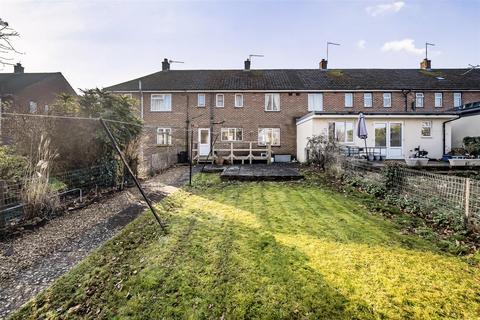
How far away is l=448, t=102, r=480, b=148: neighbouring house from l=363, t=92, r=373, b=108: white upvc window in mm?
5774

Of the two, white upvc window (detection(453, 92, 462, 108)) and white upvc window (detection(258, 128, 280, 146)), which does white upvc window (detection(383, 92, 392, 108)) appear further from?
white upvc window (detection(258, 128, 280, 146))

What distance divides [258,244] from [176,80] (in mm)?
21893

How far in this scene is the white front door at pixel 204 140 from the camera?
69.8 feet

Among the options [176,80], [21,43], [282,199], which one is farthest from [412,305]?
[176,80]

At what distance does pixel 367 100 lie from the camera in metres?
21.6

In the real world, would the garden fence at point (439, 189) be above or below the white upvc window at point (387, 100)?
below

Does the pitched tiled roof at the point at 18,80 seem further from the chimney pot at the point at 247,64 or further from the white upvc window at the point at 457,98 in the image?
the white upvc window at the point at 457,98

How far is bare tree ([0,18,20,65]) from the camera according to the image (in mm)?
6559

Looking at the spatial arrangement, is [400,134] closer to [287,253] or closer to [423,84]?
[423,84]

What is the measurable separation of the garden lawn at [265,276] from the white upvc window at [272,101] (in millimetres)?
16771

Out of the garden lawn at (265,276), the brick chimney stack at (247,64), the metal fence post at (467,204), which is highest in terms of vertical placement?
the brick chimney stack at (247,64)

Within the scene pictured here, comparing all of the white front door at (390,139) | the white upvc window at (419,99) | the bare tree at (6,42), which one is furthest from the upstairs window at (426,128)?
the bare tree at (6,42)

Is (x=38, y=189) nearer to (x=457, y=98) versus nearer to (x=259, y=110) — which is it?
(x=259, y=110)

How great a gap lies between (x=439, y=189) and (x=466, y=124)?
16.7 meters
